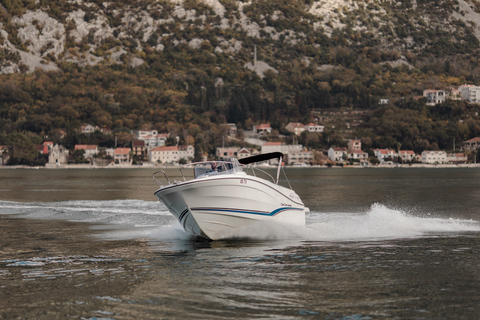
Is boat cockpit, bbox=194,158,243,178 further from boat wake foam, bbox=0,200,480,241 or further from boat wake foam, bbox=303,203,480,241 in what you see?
boat wake foam, bbox=303,203,480,241

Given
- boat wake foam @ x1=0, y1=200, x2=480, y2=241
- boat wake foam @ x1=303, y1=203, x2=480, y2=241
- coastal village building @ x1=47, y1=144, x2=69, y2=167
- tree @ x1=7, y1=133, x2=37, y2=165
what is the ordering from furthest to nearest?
coastal village building @ x1=47, y1=144, x2=69, y2=167, tree @ x1=7, y1=133, x2=37, y2=165, boat wake foam @ x1=303, y1=203, x2=480, y2=241, boat wake foam @ x1=0, y1=200, x2=480, y2=241

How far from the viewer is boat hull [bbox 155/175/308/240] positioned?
59.9ft

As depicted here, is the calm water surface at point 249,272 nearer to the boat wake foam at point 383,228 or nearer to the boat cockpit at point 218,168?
the boat wake foam at point 383,228

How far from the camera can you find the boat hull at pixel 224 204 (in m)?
18.3

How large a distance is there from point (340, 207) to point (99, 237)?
59.2 ft

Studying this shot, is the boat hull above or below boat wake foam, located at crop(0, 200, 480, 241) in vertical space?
above

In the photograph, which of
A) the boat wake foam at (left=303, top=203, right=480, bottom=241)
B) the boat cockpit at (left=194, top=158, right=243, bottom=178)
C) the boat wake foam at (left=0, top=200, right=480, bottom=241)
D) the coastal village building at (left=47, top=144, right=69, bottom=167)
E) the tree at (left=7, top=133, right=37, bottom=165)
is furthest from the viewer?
the coastal village building at (left=47, top=144, right=69, bottom=167)

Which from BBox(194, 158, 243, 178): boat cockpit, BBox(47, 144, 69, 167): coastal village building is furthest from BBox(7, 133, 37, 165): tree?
BBox(194, 158, 243, 178): boat cockpit

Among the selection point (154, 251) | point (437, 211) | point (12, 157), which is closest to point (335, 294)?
point (154, 251)

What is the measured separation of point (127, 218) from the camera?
93.8 ft

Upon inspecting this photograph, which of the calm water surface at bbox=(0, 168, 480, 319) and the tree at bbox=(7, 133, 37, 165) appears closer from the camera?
the calm water surface at bbox=(0, 168, 480, 319)

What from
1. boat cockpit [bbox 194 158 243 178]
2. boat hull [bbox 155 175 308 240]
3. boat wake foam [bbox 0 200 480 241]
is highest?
boat cockpit [bbox 194 158 243 178]

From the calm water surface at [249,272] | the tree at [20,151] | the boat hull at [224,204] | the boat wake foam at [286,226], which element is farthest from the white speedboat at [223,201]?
the tree at [20,151]

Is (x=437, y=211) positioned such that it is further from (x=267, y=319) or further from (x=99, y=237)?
(x=267, y=319)
